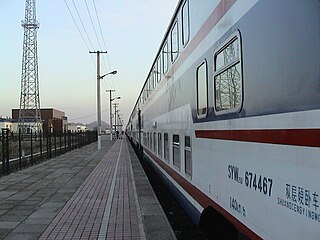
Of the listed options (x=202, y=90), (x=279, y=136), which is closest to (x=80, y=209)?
(x=202, y=90)

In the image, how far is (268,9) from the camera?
10.3 ft

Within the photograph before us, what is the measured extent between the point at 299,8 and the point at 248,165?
1369 millimetres

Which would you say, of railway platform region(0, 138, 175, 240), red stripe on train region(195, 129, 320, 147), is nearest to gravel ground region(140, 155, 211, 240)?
railway platform region(0, 138, 175, 240)

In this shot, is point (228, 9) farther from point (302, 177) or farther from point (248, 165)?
point (302, 177)

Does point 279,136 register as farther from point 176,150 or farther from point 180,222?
point 180,222

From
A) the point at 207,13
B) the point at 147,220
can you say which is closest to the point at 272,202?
the point at 207,13

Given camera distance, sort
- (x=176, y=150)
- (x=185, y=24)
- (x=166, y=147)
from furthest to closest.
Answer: (x=166, y=147)
(x=176, y=150)
(x=185, y=24)

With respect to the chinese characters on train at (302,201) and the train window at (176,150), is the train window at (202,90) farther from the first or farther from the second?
the chinese characters on train at (302,201)

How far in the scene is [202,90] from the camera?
5.43 metres

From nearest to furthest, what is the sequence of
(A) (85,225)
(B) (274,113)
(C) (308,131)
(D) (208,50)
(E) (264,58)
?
(C) (308,131) → (B) (274,113) → (E) (264,58) → (D) (208,50) → (A) (85,225)

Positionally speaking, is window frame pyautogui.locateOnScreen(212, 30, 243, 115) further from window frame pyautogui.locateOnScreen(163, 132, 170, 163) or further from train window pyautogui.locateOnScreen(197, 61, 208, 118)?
window frame pyautogui.locateOnScreen(163, 132, 170, 163)

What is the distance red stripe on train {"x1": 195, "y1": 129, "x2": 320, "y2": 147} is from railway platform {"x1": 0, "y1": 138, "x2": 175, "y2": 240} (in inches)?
124

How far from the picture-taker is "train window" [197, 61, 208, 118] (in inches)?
205

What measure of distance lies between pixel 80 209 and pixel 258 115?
250 inches
